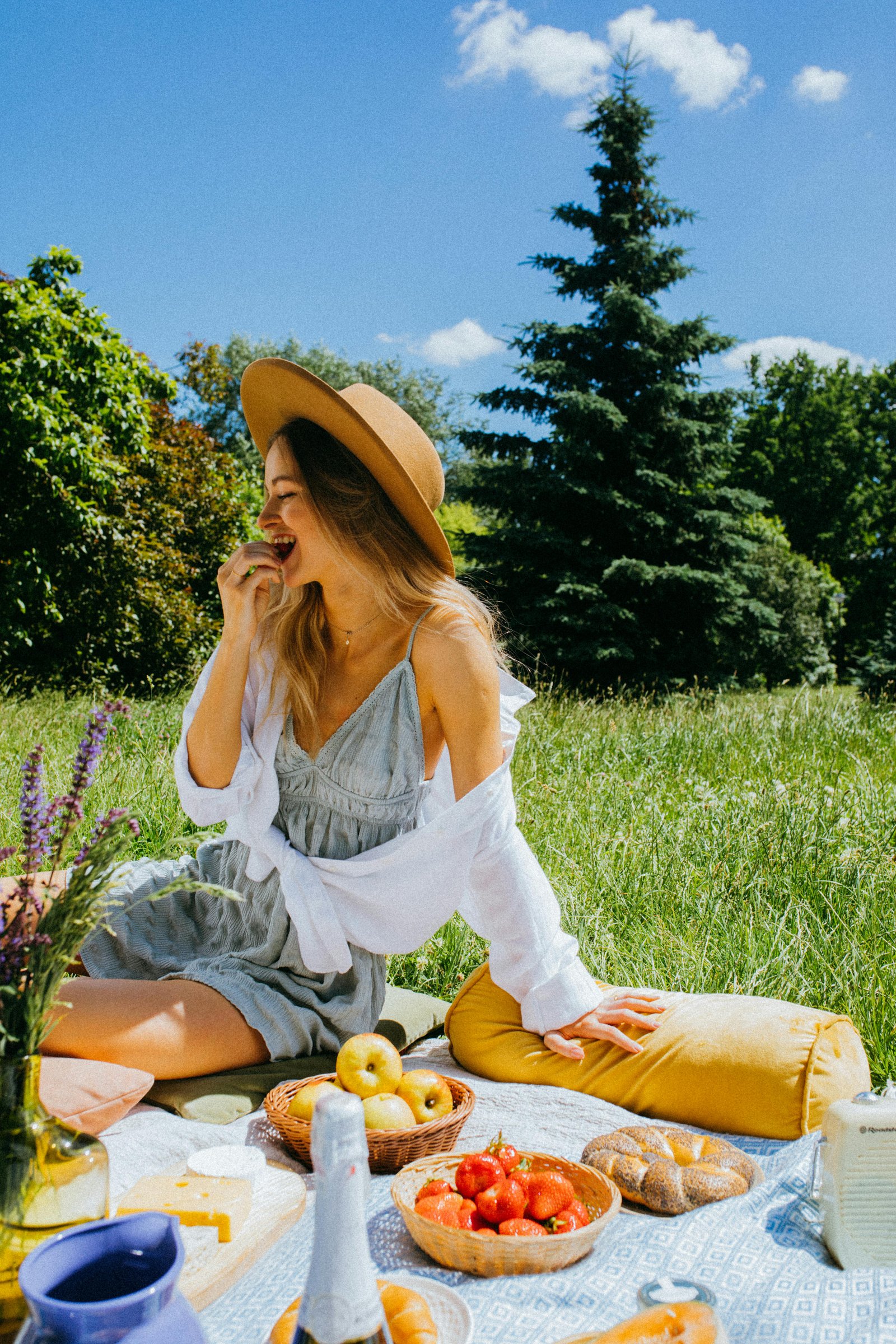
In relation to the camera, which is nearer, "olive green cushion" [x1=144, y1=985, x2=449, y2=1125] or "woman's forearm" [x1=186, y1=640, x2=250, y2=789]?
"olive green cushion" [x1=144, y1=985, x2=449, y2=1125]

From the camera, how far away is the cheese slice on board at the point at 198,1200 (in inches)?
58.1

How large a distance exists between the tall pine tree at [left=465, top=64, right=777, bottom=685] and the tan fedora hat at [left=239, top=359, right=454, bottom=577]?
33.3 feet

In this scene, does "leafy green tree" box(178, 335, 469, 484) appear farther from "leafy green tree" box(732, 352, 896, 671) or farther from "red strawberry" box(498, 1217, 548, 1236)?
"red strawberry" box(498, 1217, 548, 1236)

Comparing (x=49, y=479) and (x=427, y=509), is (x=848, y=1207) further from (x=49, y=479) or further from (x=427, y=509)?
(x=49, y=479)

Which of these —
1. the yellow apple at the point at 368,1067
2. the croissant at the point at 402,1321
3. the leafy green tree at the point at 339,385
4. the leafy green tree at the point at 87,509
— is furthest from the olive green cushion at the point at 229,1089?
the leafy green tree at the point at 339,385

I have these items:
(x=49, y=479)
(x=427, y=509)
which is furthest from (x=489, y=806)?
(x=49, y=479)

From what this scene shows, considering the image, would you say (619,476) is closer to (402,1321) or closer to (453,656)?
(453,656)

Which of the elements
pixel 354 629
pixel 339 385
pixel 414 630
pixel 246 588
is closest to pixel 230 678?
pixel 246 588

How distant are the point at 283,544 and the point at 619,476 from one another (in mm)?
11659

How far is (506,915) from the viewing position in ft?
7.62

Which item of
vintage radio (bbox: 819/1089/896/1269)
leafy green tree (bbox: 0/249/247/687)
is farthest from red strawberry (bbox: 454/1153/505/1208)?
leafy green tree (bbox: 0/249/247/687)

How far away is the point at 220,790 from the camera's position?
2457 millimetres

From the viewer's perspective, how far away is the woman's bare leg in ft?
6.81

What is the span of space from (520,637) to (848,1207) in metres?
10.5
